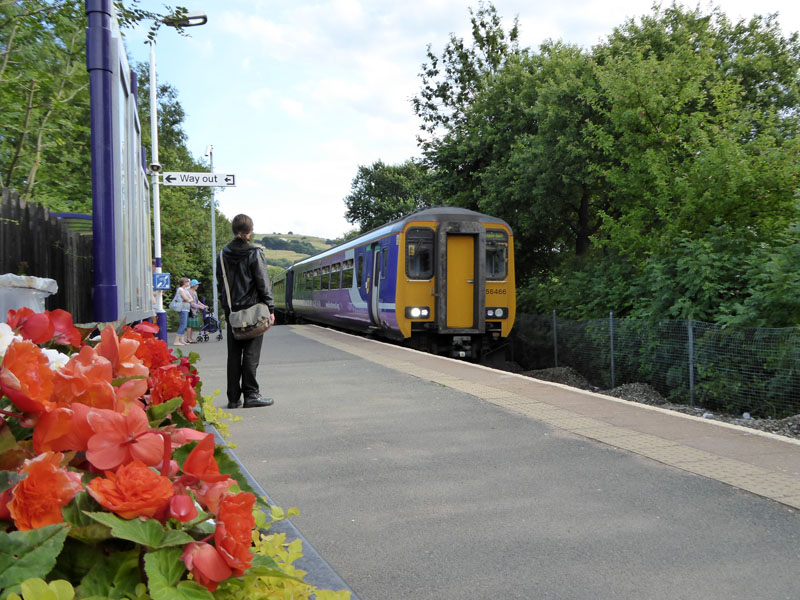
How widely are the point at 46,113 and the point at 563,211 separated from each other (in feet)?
61.0

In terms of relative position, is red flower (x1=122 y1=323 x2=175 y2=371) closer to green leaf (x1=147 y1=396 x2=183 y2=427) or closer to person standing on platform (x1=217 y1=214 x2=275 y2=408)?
green leaf (x1=147 y1=396 x2=183 y2=427)

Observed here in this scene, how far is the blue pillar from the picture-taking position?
3.66 m

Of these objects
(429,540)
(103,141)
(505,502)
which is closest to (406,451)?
(505,502)

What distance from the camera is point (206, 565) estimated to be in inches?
44.4

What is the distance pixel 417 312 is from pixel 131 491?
14180 millimetres

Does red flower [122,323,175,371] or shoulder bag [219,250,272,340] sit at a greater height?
red flower [122,323,175,371]

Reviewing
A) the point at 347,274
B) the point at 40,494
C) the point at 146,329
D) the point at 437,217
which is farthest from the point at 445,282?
the point at 40,494

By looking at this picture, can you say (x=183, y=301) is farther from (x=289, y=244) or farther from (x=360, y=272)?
(x=289, y=244)

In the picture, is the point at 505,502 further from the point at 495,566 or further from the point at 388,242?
the point at 388,242

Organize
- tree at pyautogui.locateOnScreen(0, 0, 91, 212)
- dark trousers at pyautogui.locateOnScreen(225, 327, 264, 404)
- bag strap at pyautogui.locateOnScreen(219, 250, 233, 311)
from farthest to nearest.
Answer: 1. dark trousers at pyautogui.locateOnScreen(225, 327, 264, 404)
2. bag strap at pyautogui.locateOnScreen(219, 250, 233, 311)
3. tree at pyautogui.locateOnScreen(0, 0, 91, 212)

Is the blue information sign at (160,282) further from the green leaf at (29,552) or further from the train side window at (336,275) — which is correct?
the green leaf at (29,552)

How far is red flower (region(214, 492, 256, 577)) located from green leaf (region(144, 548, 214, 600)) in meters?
0.06

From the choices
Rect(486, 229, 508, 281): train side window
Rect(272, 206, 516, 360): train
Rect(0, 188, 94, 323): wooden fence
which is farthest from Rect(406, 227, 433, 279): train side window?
Rect(0, 188, 94, 323): wooden fence

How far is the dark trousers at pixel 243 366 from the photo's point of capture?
743 centimetres
